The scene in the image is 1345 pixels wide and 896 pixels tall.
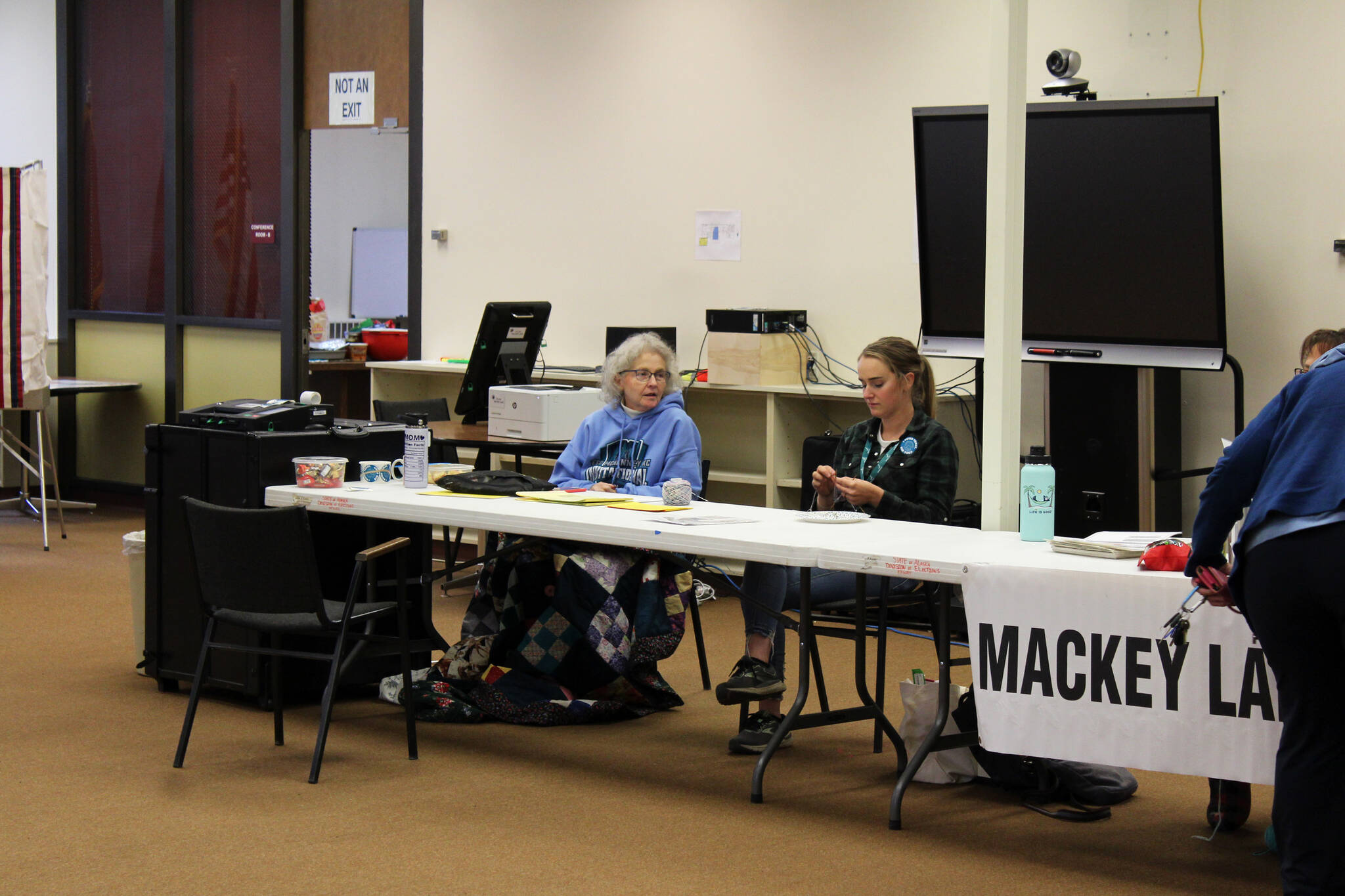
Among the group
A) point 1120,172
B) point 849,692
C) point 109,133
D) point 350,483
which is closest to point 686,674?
point 849,692

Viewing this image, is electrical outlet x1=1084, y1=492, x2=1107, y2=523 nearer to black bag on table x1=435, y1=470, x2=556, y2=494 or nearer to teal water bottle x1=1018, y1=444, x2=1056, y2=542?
teal water bottle x1=1018, y1=444, x2=1056, y2=542

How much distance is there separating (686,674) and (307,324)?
4126 mm

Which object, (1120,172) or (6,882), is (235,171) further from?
(6,882)

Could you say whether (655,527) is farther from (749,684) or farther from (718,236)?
(718,236)

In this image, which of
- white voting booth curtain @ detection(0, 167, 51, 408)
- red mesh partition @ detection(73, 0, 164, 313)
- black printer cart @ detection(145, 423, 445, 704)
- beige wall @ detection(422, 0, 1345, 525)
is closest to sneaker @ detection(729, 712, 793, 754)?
black printer cart @ detection(145, 423, 445, 704)

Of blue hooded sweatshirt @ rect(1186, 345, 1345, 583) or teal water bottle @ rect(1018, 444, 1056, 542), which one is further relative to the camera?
teal water bottle @ rect(1018, 444, 1056, 542)

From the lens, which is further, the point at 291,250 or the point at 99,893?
the point at 291,250

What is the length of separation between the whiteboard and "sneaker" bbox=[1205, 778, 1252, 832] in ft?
28.1

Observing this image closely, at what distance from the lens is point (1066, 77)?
17.5 feet

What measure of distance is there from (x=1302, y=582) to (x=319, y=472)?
8.84ft

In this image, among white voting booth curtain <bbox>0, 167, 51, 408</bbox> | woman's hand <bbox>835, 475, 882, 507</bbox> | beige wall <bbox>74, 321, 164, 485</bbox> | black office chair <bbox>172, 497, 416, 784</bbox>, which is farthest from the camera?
beige wall <bbox>74, 321, 164, 485</bbox>

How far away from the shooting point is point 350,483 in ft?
14.2

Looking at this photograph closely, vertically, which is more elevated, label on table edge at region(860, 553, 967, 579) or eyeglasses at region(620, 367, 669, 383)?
eyeglasses at region(620, 367, 669, 383)

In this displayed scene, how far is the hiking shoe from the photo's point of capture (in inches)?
148
